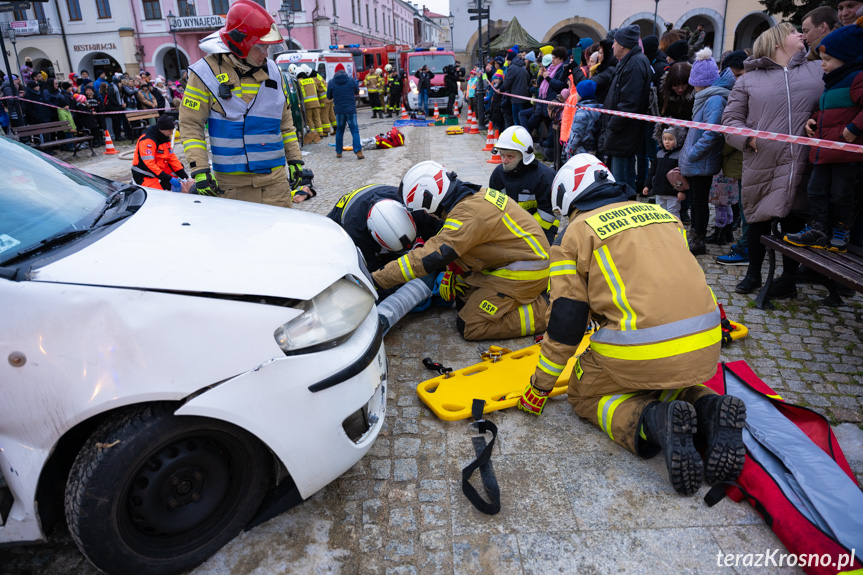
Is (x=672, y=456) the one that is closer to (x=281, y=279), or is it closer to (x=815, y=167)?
(x=281, y=279)

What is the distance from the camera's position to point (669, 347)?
254cm

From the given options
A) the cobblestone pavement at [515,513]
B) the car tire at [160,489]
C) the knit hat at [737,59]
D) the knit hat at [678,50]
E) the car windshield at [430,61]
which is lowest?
the cobblestone pavement at [515,513]

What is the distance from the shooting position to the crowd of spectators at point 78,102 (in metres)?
13.8

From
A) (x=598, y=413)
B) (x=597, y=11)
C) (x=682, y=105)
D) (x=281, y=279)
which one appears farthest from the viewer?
(x=597, y=11)

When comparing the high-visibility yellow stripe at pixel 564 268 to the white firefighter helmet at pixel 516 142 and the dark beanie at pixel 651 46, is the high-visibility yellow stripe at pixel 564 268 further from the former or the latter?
the dark beanie at pixel 651 46

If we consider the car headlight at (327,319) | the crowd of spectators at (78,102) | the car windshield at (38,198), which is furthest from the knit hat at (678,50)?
the crowd of spectators at (78,102)

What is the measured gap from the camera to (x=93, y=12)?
37344 mm

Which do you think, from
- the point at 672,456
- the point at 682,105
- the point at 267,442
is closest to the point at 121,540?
the point at 267,442

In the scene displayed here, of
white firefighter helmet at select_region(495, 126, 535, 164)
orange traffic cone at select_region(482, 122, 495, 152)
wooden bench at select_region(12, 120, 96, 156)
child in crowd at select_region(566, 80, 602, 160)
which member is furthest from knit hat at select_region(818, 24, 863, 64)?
wooden bench at select_region(12, 120, 96, 156)

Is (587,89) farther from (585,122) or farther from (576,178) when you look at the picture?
(576,178)

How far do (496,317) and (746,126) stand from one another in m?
2.64

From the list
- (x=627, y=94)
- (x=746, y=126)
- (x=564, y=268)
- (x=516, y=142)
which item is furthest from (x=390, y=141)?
(x=564, y=268)

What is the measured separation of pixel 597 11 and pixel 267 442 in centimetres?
3539

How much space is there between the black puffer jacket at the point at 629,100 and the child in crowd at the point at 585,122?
743mm
